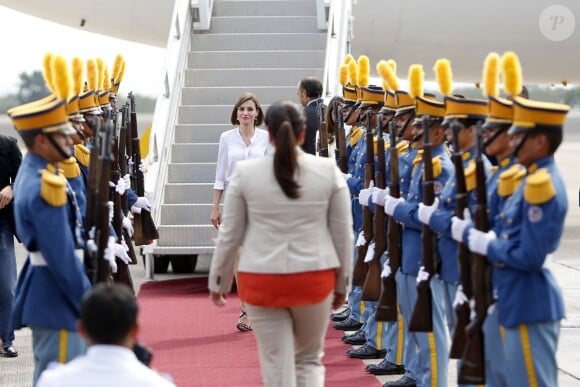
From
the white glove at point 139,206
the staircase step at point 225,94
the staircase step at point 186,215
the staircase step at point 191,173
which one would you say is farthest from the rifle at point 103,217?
the staircase step at point 225,94

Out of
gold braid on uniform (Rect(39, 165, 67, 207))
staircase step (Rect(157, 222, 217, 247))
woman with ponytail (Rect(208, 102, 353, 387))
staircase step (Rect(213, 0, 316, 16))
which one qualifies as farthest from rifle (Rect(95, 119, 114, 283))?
staircase step (Rect(213, 0, 316, 16))

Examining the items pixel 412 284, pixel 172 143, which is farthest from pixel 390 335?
pixel 172 143

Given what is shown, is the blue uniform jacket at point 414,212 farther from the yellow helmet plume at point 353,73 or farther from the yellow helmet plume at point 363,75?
the yellow helmet plume at point 353,73

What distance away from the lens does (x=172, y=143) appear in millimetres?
11359

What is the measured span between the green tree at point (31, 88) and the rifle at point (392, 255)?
17.4m

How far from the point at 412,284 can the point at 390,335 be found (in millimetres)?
914

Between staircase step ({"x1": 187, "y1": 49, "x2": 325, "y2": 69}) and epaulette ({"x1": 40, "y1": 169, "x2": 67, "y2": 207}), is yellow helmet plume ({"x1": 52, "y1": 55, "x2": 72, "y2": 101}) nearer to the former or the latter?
epaulette ({"x1": 40, "y1": 169, "x2": 67, "y2": 207})

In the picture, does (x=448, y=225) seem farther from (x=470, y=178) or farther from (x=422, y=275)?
(x=422, y=275)

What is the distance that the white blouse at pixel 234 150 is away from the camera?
26.7 feet

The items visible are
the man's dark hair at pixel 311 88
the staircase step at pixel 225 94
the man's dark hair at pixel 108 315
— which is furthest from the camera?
the staircase step at pixel 225 94

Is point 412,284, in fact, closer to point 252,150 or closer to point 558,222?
point 558,222

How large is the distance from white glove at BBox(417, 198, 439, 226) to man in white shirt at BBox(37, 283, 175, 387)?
2.21 m

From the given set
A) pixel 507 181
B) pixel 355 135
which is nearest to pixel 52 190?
pixel 507 181

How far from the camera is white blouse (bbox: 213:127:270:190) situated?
8.15 metres
